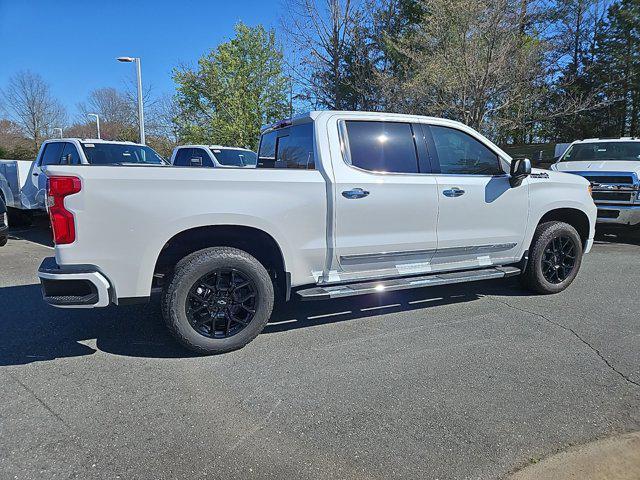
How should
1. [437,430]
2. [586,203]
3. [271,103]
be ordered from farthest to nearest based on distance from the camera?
1. [271,103]
2. [586,203]
3. [437,430]

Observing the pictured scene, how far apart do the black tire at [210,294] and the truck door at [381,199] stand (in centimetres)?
69

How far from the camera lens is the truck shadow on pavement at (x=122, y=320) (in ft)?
12.0

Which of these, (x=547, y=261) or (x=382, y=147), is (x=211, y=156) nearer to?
(x=382, y=147)

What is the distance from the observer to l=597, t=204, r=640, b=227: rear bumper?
322 inches

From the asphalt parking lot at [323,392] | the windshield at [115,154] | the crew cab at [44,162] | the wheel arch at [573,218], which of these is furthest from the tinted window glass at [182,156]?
the wheel arch at [573,218]

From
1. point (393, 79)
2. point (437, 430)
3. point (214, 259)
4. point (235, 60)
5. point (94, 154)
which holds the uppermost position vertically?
point (235, 60)

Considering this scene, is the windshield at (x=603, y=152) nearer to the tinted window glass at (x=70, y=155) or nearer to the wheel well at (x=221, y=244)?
the wheel well at (x=221, y=244)

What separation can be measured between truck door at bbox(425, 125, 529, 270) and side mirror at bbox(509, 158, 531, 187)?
7cm

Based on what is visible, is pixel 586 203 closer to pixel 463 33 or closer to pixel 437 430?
pixel 437 430

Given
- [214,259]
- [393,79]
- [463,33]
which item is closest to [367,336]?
[214,259]

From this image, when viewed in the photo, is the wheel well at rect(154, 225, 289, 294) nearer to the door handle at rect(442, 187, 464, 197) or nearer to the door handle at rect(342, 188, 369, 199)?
the door handle at rect(342, 188, 369, 199)

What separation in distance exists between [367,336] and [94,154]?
766cm

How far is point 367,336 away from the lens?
397cm

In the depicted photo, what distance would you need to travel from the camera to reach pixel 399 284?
13.3 feet
